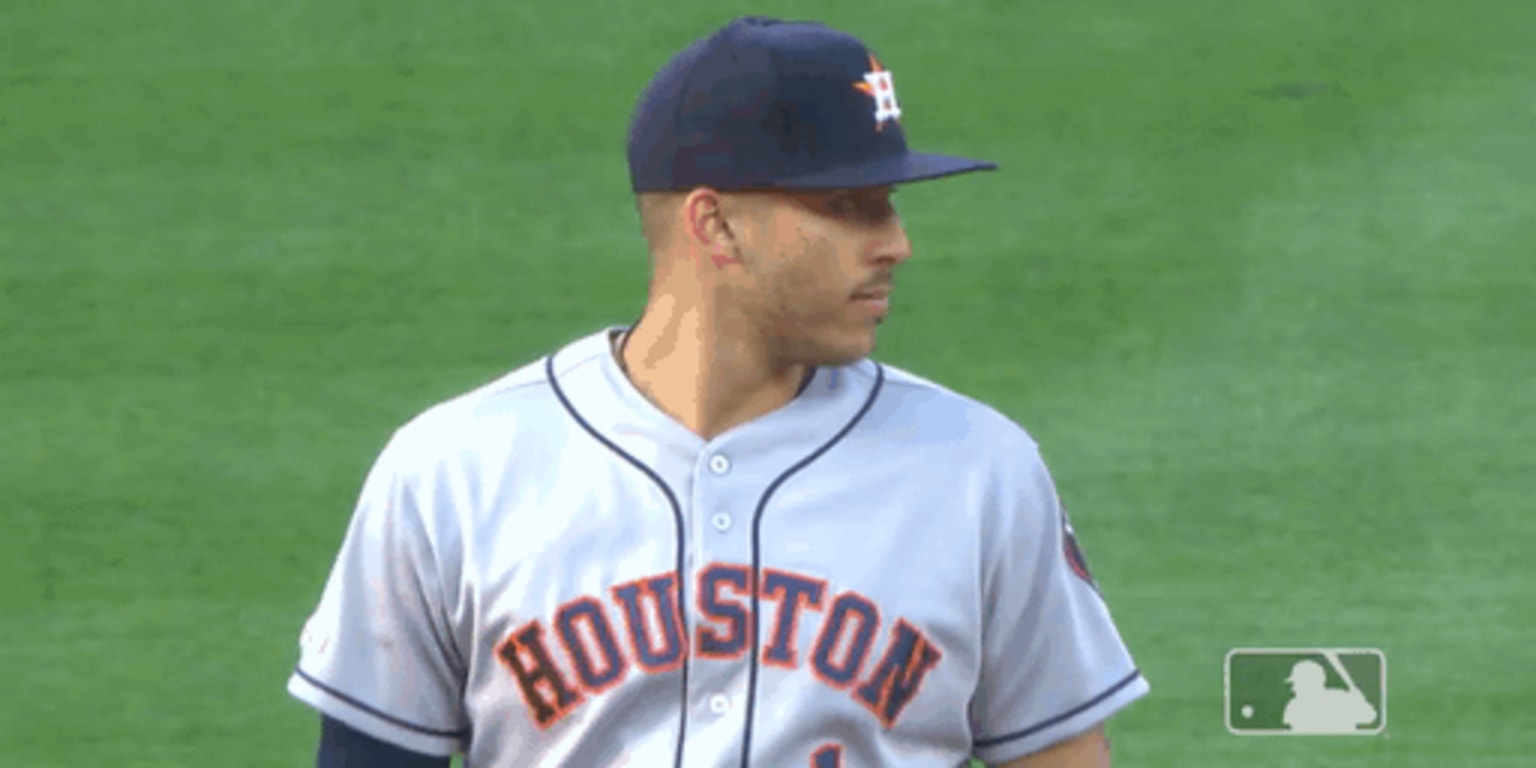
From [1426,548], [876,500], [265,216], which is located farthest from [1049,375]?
[876,500]

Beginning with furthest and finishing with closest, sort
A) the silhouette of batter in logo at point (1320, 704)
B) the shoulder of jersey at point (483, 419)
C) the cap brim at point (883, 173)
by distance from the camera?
the silhouette of batter in logo at point (1320, 704)
the shoulder of jersey at point (483, 419)
the cap brim at point (883, 173)

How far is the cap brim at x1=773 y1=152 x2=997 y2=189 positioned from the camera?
2148 mm

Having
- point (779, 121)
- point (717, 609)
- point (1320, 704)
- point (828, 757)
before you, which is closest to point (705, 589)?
point (717, 609)

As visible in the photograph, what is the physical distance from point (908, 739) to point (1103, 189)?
7.94ft

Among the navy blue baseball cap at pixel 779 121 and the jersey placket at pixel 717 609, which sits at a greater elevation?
the navy blue baseball cap at pixel 779 121

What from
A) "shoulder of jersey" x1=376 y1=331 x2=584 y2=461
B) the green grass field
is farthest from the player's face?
the green grass field

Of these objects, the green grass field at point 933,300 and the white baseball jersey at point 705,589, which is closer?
the white baseball jersey at point 705,589

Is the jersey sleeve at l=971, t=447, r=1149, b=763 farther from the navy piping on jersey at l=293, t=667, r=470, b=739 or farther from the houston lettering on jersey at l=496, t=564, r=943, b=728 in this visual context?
the navy piping on jersey at l=293, t=667, r=470, b=739

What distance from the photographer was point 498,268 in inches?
177

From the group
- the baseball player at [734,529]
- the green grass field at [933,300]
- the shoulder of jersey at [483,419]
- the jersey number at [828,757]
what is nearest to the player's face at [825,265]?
the baseball player at [734,529]

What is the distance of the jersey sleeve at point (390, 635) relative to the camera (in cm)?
223

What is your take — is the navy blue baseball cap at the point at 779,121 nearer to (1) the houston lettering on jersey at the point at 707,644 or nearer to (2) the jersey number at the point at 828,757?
(1) the houston lettering on jersey at the point at 707,644

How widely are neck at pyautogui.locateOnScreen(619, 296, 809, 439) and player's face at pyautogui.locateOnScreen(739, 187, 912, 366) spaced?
58mm

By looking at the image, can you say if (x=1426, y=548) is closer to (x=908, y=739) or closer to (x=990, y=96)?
(x=990, y=96)
